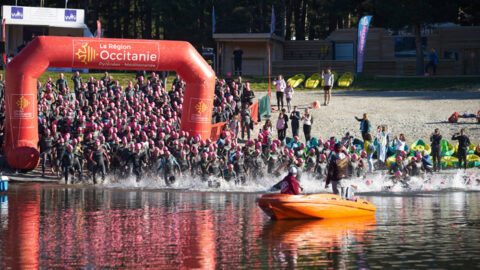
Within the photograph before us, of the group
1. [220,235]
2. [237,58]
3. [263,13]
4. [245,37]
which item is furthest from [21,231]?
[263,13]

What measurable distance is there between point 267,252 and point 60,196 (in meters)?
11.3

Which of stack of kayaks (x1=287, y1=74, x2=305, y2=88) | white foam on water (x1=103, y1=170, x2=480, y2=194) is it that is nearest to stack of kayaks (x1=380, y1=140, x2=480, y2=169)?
white foam on water (x1=103, y1=170, x2=480, y2=194)

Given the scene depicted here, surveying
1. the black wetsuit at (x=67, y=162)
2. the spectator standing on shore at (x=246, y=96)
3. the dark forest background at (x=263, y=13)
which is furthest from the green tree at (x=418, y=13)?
the black wetsuit at (x=67, y=162)

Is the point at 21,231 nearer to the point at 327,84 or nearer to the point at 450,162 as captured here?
the point at 450,162

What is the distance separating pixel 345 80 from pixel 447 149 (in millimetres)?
15626

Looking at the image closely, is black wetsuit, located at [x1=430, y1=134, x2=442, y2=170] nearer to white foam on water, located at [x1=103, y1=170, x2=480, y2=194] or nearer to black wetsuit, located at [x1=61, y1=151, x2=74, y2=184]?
white foam on water, located at [x1=103, y1=170, x2=480, y2=194]

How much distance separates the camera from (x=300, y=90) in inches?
1732

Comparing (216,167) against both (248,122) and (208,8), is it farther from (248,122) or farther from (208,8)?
(208,8)

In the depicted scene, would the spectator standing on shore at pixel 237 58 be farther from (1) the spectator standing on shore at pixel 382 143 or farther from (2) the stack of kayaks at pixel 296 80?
(1) the spectator standing on shore at pixel 382 143

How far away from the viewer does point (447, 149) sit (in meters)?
29.9

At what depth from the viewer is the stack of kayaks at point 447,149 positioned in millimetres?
29688

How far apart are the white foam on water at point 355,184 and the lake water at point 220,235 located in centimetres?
289

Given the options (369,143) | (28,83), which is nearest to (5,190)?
(28,83)

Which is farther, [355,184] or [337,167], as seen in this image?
[355,184]
